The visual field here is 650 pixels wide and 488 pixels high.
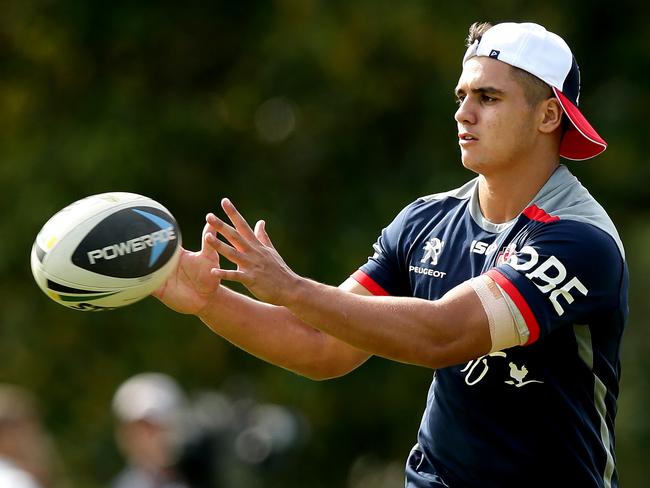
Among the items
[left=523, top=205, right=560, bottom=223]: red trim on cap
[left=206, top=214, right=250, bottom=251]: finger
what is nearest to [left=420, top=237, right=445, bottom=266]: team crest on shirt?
[left=523, top=205, right=560, bottom=223]: red trim on cap

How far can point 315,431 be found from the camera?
665 inches

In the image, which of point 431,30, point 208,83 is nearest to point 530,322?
point 431,30

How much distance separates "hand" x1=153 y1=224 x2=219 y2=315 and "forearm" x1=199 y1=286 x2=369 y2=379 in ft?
0.29

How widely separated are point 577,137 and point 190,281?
6.33 feet

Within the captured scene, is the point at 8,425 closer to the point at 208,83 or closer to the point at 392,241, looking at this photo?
the point at 392,241

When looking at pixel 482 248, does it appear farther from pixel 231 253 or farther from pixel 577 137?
pixel 231 253

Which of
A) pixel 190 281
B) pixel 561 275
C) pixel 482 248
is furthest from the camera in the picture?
pixel 190 281

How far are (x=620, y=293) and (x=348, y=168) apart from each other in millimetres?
11275

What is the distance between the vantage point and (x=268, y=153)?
1738 cm

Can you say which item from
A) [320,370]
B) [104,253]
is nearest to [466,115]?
[320,370]

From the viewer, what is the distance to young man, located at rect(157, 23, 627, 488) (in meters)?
5.52

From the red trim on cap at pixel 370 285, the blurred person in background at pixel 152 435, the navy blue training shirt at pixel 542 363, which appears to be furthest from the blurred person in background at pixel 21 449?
the blurred person in background at pixel 152 435

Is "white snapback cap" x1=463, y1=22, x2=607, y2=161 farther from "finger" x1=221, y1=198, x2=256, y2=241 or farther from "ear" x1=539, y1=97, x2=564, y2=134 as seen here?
"finger" x1=221, y1=198, x2=256, y2=241

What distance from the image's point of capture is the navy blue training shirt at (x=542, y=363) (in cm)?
565
